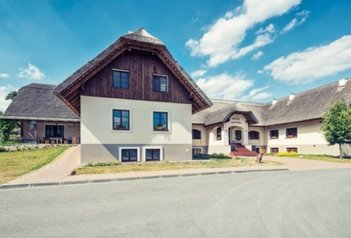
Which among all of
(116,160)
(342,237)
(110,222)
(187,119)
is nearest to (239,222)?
(342,237)

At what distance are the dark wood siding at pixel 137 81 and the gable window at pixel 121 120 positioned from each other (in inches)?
49.4

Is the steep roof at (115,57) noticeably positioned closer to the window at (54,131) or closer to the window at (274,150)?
the window at (54,131)

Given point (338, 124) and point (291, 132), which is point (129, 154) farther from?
point (291, 132)

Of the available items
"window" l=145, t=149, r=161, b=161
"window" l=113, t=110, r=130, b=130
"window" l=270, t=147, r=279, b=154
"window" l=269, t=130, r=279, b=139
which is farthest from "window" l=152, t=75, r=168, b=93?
"window" l=270, t=147, r=279, b=154

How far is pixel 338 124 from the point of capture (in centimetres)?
2425

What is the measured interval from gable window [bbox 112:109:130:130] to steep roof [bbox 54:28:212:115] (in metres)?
3.19

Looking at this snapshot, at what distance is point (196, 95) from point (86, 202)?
15357 millimetres

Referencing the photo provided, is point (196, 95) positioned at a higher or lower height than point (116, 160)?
higher

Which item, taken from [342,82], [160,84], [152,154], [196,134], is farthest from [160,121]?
[342,82]

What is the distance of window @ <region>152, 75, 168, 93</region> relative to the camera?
68.7 ft

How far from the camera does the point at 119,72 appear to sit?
1977cm

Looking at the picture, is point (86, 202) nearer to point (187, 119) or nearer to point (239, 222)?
point (239, 222)

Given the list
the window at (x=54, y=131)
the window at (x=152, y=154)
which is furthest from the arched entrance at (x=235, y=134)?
the window at (x=54, y=131)

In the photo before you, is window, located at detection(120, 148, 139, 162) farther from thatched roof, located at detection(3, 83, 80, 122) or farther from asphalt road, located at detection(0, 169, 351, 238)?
thatched roof, located at detection(3, 83, 80, 122)
